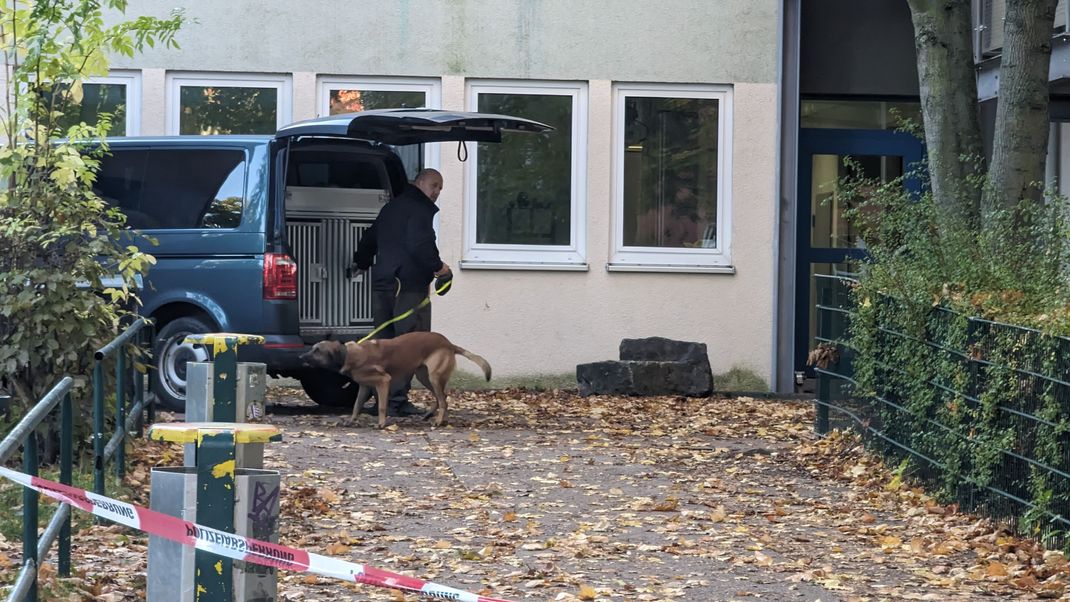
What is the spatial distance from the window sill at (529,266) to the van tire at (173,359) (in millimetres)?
4212

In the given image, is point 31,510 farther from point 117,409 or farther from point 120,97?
point 120,97

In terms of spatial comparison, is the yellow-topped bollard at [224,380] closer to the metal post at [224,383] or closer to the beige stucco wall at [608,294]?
the metal post at [224,383]

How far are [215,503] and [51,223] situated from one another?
209 inches

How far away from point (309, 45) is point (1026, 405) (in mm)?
10157

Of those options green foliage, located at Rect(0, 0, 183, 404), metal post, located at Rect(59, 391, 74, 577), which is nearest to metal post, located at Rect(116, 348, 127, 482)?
green foliage, located at Rect(0, 0, 183, 404)

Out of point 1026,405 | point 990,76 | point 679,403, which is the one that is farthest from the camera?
point 990,76

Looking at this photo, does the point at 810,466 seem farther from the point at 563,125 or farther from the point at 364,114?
the point at 563,125

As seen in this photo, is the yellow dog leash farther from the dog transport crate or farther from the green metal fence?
the green metal fence

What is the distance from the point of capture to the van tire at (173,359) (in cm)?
1284

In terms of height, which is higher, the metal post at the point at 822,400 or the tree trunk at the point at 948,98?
the tree trunk at the point at 948,98

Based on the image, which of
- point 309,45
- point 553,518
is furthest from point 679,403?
point 553,518

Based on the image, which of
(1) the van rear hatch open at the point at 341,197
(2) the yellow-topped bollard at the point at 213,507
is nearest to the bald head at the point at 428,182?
(1) the van rear hatch open at the point at 341,197

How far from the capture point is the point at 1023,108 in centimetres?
1044

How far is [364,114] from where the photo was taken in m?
12.3
